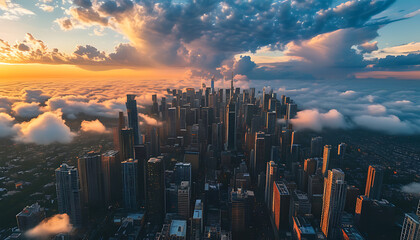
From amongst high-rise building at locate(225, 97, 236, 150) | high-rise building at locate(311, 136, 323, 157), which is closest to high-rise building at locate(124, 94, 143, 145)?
high-rise building at locate(225, 97, 236, 150)

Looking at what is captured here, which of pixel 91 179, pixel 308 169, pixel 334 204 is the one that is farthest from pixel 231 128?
pixel 91 179

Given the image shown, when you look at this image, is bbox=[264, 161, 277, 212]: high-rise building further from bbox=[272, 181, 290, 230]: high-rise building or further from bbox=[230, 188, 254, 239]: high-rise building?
bbox=[230, 188, 254, 239]: high-rise building

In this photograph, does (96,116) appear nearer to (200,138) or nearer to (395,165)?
(200,138)

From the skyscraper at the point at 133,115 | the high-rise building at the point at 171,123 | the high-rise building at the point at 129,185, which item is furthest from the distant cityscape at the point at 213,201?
the high-rise building at the point at 171,123

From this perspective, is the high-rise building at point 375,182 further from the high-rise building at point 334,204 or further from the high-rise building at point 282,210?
the high-rise building at point 282,210

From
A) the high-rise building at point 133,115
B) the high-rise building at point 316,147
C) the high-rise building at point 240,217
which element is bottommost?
the high-rise building at point 240,217

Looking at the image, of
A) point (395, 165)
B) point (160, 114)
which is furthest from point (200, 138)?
point (395, 165)

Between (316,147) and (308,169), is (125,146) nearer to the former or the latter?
(308,169)
